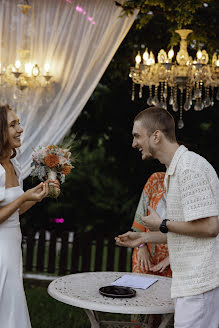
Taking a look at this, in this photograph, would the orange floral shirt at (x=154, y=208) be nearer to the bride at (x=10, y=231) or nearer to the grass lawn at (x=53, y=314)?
the bride at (x=10, y=231)

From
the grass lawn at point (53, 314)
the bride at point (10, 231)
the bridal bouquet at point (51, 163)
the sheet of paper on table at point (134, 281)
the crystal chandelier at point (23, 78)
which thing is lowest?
the grass lawn at point (53, 314)

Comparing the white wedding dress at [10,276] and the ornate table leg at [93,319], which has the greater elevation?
the white wedding dress at [10,276]

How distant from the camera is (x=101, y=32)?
14.7 feet

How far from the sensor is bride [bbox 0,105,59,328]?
9.77ft

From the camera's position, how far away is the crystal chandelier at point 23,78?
452 cm

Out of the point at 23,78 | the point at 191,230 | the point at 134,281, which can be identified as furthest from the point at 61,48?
the point at 191,230

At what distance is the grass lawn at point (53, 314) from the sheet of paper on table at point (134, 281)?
5.86 ft

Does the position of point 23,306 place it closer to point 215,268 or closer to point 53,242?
point 215,268

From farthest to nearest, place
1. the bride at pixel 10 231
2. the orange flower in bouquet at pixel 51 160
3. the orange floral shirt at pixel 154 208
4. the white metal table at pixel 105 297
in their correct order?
the orange floral shirt at pixel 154 208 → the orange flower in bouquet at pixel 51 160 → the bride at pixel 10 231 → the white metal table at pixel 105 297

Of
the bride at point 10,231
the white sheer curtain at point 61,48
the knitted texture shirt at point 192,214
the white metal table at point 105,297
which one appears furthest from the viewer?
the white sheer curtain at point 61,48

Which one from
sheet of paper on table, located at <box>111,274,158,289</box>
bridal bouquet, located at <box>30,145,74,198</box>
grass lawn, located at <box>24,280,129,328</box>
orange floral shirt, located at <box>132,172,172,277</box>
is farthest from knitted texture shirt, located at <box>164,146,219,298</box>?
grass lawn, located at <box>24,280,129,328</box>

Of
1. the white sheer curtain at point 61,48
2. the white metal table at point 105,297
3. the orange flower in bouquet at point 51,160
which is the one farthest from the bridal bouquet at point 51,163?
the white sheer curtain at point 61,48

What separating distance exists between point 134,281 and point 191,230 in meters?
1.02

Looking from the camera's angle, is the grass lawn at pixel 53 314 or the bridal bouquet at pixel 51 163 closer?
the bridal bouquet at pixel 51 163
